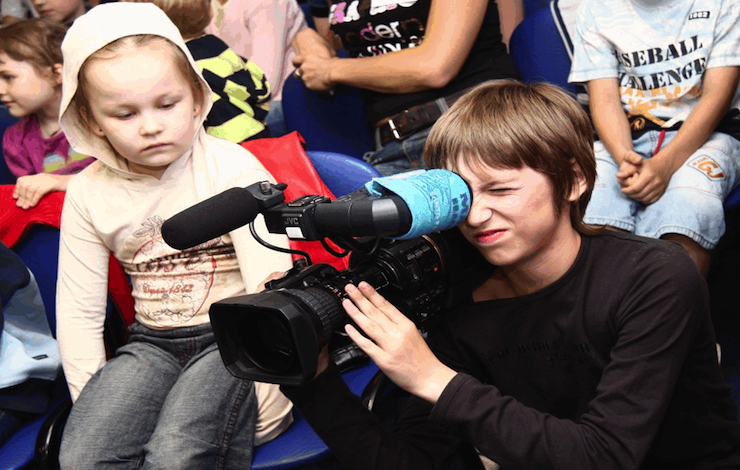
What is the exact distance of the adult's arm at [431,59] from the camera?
166 cm

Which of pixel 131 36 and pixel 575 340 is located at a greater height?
pixel 131 36

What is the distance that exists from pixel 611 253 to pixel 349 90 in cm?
114

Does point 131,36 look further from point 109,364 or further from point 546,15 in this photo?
point 546,15

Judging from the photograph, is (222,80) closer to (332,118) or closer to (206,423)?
(332,118)

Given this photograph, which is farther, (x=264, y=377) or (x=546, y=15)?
(x=546, y=15)

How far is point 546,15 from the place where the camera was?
1.96 metres

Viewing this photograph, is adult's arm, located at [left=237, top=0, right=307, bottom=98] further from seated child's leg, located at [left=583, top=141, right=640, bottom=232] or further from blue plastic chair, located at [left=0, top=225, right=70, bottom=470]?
seated child's leg, located at [left=583, top=141, right=640, bottom=232]

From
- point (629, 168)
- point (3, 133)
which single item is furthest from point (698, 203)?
point (3, 133)

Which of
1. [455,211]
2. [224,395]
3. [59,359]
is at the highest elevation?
[455,211]

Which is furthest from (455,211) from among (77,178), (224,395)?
(77,178)

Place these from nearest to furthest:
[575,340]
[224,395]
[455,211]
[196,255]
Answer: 1. [455,211]
2. [575,340]
3. [224,395]
4. [196,255]

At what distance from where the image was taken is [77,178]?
1.50 metres

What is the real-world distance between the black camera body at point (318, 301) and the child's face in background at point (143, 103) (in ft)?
1.88

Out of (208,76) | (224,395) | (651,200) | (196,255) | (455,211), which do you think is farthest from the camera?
(208,76)
